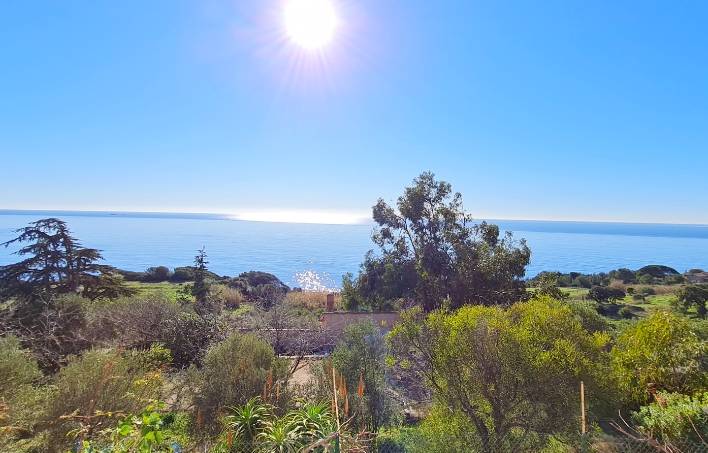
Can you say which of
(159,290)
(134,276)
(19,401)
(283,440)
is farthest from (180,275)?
(283,440)

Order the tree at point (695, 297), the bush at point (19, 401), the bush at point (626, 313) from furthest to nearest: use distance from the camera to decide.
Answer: the bush at point (626, 313) < the tree at point (695, 297) < the bush at point (19, 401)

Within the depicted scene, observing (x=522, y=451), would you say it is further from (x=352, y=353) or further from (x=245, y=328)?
(x=245, y=328)

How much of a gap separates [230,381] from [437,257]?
46.4 feet

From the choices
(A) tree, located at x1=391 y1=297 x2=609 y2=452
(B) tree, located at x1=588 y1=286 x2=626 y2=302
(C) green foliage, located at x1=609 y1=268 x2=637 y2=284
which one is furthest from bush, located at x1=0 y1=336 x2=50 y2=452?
(C) green foliage, located at x1=609 y1=268 x2=637 y2=284

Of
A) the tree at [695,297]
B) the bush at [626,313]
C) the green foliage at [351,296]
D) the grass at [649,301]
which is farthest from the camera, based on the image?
the grass at [649,301]

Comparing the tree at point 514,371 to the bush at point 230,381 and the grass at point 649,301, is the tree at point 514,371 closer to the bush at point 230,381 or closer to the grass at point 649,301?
the bush at point 230,381

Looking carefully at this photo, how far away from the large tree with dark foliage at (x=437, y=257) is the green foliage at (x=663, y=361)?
9.69 metres

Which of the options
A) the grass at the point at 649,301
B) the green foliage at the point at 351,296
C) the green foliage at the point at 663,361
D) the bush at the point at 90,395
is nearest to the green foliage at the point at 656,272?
the grass at the point at 649,301

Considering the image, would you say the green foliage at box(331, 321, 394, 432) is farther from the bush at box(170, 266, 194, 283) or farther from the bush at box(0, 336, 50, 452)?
the bush at box(170, 266, 194, 283)

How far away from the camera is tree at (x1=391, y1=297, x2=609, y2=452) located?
5.08 metres

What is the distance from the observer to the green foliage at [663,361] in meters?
7.12

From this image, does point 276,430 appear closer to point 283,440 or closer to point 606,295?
point 283,440

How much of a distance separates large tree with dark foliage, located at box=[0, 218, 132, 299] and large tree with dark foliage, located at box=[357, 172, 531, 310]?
1153 centimetres

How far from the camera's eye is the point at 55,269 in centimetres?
1318
